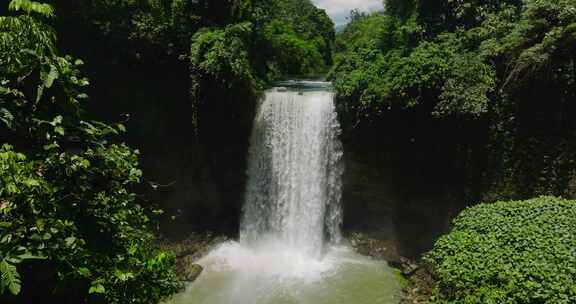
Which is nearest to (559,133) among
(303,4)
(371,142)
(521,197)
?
(521,197)

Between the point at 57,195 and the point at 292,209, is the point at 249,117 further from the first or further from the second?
the point at 57,195

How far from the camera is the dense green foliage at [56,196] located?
8.40 feet

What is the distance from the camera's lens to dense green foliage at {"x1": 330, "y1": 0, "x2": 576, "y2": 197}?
905cm

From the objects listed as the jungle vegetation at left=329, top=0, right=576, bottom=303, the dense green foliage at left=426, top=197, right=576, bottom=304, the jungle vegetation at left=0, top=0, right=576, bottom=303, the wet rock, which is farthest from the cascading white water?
the dense green foliage at left=426, top=197, right=576, bottom=304

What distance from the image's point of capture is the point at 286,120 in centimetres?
1240

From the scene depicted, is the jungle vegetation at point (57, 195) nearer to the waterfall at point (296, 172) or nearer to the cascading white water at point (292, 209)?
the cascading white water at point (292, 209)

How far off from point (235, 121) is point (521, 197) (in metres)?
8.80

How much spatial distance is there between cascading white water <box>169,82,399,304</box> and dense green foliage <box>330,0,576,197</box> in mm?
1351

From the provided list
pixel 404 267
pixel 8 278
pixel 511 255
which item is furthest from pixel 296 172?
pixel 8 278

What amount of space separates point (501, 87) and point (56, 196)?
10420mm

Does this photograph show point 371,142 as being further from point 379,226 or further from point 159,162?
point 159,162

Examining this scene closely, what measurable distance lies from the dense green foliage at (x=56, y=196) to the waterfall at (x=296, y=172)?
9162mm

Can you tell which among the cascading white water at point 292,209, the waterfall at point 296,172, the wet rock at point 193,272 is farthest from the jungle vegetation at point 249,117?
the wet rock at point 193,272

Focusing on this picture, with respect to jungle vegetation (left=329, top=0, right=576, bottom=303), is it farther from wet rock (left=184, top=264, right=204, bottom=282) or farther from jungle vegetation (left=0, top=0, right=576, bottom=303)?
wet rock (left=184, top=264, right=204, bottom=282)
